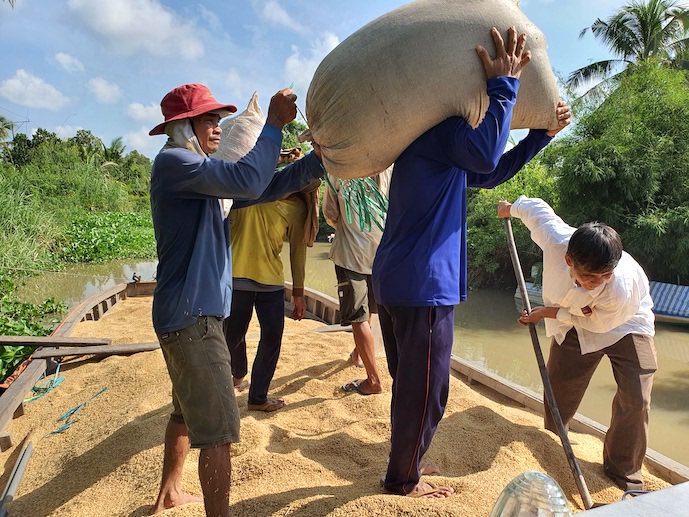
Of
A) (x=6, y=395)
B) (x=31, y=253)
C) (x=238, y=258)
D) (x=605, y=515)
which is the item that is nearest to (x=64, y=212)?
(x=31, y=253)

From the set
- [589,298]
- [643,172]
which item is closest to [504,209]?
[589,298]

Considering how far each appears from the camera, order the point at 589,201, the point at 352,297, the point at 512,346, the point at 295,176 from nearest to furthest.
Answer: the point at 295,176 < the point at 352,297 < the point at 512,346 < the point at 589,201

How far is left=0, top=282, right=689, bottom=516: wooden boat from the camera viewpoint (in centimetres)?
262

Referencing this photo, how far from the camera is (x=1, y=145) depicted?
1103 inches

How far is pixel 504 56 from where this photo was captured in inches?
62.1

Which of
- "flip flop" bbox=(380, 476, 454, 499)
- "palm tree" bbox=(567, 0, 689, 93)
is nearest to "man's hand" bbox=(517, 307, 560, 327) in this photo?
"flip flop" bbox=(380, 476, 454, 499)

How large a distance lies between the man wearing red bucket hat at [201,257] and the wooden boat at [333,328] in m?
1.32

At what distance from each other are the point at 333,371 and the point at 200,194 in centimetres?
246

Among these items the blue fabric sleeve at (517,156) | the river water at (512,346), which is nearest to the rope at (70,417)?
the blue fabric sleeve at (517,156)

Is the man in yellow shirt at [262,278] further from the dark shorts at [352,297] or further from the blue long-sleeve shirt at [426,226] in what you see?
the blue long-sleeve shirt at [426,226]

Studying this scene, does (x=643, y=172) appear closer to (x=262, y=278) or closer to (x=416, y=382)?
(x=262, y=278)

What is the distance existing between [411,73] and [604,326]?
68.0 inches

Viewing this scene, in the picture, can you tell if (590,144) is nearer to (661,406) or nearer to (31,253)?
(661,406)

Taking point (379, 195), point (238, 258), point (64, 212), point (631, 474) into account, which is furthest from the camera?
point (64, 212)
